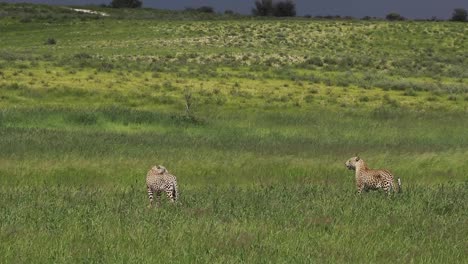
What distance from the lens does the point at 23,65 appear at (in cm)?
5494

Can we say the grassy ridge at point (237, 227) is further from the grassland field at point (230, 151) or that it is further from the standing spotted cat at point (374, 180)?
the standing spotted cat at point (374, 180)

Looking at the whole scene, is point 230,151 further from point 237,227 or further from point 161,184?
point 237,227

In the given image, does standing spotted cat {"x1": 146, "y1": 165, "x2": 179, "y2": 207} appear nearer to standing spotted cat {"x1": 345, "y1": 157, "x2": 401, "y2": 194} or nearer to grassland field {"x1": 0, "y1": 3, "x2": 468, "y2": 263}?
grassland field {"x1": 0, "y1": 3, "x2": 468, "y2": 263}

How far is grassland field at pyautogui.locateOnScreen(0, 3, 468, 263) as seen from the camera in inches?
422

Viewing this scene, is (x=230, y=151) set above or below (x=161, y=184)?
below

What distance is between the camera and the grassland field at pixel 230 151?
1072cm

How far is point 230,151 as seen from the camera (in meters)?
24.4

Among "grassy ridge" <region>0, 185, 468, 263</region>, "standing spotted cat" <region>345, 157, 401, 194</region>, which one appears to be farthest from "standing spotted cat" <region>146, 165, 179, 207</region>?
"standing spotted cat" <region>345, 157, 401, 194</region>

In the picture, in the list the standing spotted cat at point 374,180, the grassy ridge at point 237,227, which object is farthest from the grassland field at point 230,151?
the standing spotted cat at point 374,180

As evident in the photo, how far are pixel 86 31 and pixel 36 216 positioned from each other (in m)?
85.0

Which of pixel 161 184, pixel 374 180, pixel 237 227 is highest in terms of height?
pixel 237 227

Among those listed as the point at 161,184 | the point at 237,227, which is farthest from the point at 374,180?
the point at 237,227

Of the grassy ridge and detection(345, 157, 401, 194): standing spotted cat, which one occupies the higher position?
the grassy ridge

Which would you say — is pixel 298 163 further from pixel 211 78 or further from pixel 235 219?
pixel 211 78
